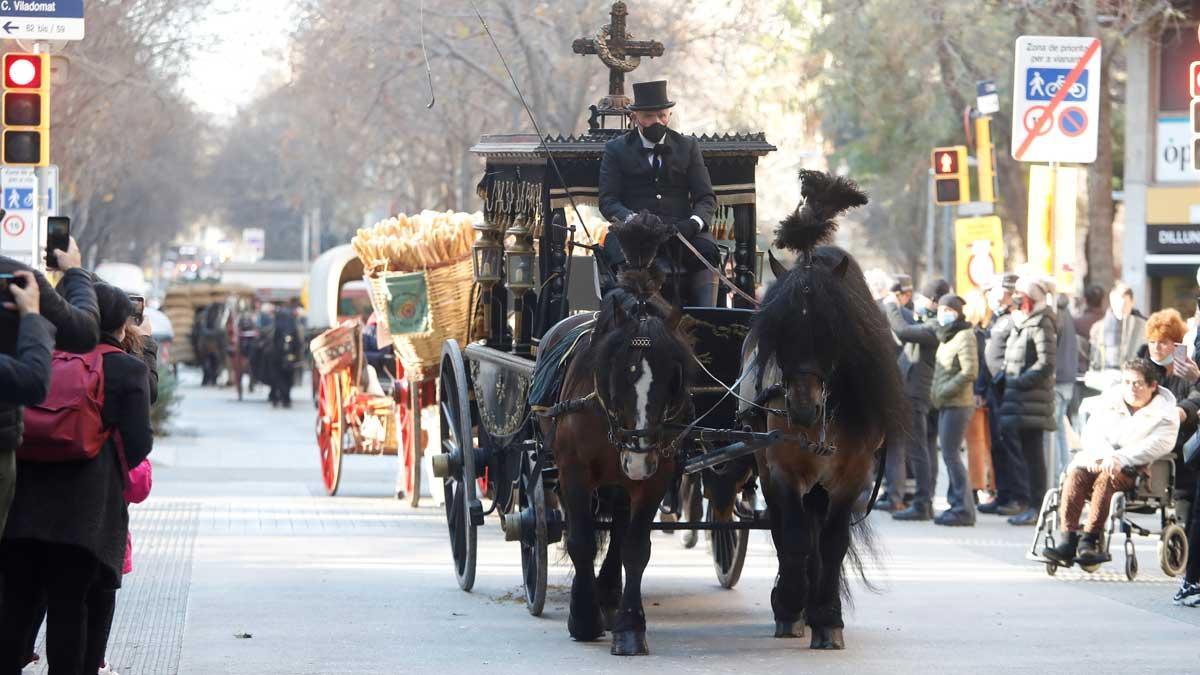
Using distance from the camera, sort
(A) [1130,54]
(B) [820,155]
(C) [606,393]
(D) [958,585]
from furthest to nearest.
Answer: (B) [820,155], (A) [1130,54], (D) [958,585], (C) [606,393]

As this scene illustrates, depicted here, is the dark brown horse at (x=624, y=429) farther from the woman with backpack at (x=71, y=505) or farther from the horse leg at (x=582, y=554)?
the woman with backpack at (x=71, y=505)

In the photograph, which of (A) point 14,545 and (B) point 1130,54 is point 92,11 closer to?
(B) point 1130,54

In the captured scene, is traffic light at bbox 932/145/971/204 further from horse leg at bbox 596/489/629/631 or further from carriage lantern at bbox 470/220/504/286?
horse leg at bbox 596/489/629/631

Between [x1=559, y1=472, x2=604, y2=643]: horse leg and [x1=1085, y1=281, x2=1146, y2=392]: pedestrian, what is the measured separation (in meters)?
9.08

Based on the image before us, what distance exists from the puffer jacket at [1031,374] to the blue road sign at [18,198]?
8.89m

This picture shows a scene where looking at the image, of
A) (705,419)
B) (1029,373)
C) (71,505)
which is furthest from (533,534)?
(1029,373)

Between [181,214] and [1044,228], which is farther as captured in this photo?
[181,214]

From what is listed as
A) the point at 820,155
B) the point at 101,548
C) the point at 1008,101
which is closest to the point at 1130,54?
the point at 1008,101

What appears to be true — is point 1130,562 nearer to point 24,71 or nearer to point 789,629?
point 789,629

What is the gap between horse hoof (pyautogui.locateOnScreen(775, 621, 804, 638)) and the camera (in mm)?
9992

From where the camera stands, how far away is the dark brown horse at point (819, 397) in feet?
30.3

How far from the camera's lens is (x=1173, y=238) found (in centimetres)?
2630

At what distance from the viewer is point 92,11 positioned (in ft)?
99.2

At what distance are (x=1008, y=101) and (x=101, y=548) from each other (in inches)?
1014
